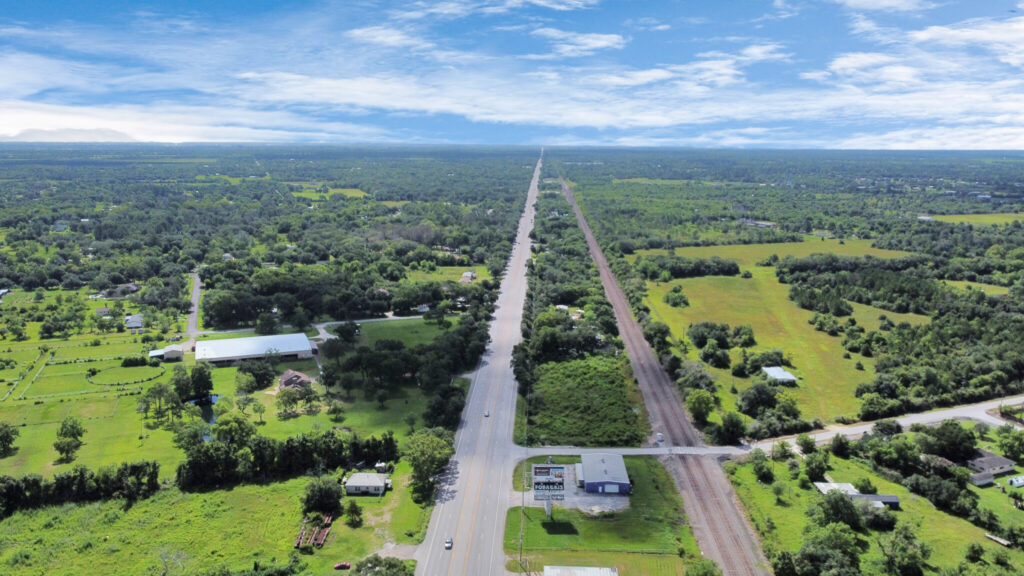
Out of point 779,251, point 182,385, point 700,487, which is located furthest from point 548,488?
point 779,251

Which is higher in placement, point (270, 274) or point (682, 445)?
point (270, 274)

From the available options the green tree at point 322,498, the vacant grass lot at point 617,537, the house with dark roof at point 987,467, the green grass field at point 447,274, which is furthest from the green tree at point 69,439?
the house with dark roof at point 987,467

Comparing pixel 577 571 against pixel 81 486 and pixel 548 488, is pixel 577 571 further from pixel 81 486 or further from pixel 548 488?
pixel 81 486

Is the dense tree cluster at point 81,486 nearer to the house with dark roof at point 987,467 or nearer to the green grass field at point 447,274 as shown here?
the house with dark roof at point 987,467

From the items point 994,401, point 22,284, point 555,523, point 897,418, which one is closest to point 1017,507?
point 897,418

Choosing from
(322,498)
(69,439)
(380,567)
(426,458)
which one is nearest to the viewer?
(380,567)

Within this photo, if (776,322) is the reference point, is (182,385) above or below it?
above

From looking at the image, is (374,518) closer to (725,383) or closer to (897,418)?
(725,383)
